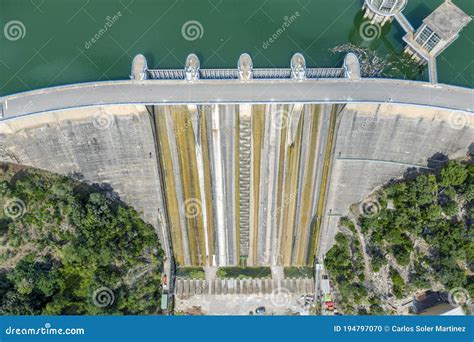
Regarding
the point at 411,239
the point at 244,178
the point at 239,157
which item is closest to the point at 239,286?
the point at 244,178

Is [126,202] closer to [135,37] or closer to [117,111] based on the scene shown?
[117,111]

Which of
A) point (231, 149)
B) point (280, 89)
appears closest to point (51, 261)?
point (231, 149)

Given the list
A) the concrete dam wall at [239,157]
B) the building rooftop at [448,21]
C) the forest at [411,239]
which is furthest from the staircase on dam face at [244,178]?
the building rooftop at [448,21]

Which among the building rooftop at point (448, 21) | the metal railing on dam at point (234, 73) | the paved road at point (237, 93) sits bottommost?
the paved road at point (237, 93)

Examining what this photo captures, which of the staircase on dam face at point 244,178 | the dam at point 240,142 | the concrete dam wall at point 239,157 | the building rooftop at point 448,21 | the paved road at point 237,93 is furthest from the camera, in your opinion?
the staircase on dam face at point 244,178

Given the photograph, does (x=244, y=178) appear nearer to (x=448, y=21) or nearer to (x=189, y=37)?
(x=189, y=37)

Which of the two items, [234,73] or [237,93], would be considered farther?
[234,73]

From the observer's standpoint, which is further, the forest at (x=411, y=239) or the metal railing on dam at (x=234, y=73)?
the forest at (x=411, y=239)

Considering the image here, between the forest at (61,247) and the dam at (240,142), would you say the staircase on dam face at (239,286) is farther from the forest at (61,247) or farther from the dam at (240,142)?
the forest at (61,247)
